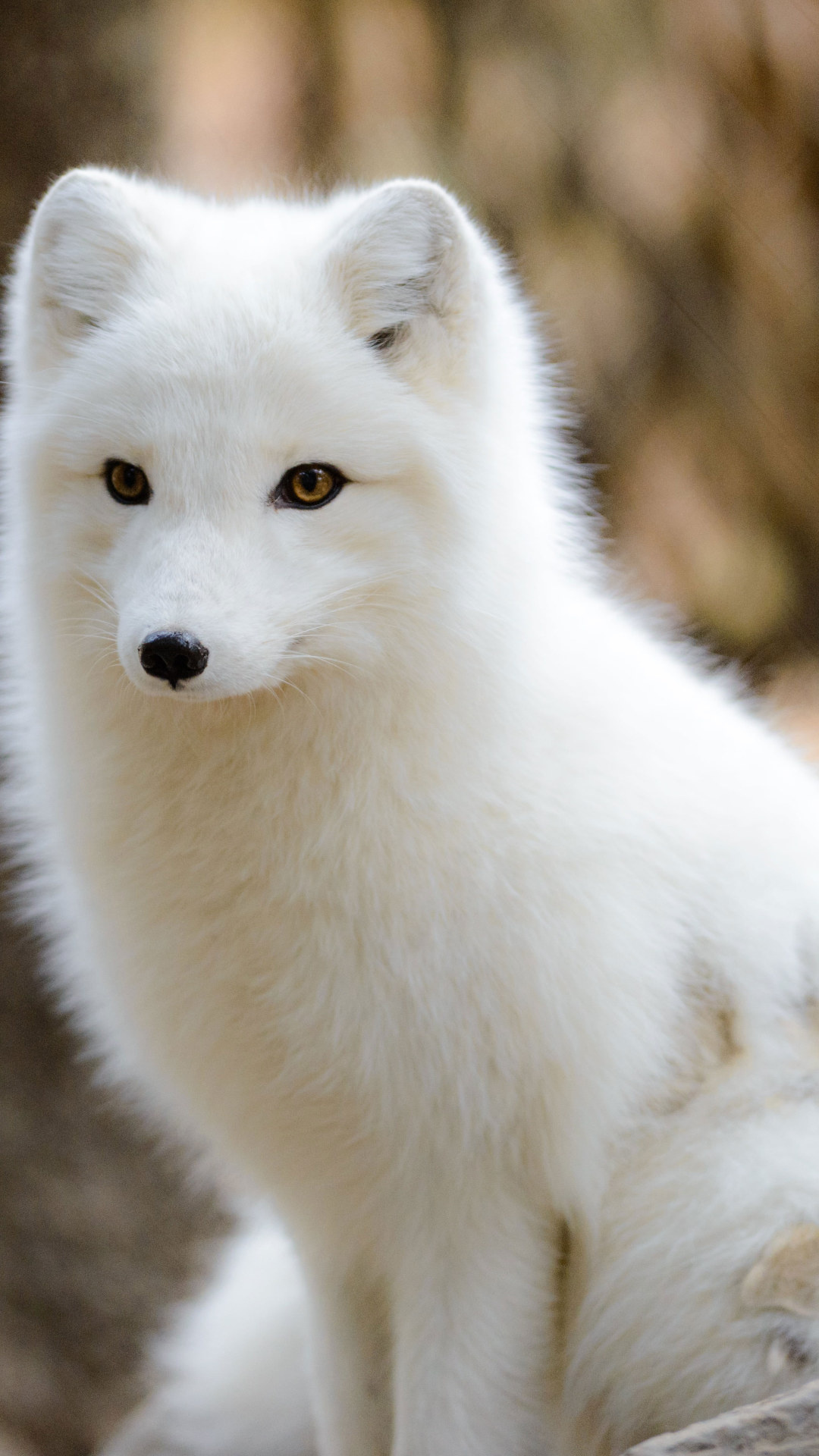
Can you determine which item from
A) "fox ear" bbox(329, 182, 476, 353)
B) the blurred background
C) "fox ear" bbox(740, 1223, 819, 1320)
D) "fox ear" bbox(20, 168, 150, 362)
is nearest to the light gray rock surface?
"fox ear" bbox(740, 1223, 819, 1320)

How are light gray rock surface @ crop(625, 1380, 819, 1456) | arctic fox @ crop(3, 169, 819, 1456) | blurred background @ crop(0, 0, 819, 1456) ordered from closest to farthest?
light gray rock surface @ crop(625, 1380, 819, 1456) → arctic fox @ crop(3, 169, 819, 1456) → blurred background @ crop(0, 0, 819, 1456)

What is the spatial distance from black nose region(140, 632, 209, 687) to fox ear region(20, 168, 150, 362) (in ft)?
1.52

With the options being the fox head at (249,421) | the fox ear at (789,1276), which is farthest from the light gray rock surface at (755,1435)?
the fox head at (249,421)

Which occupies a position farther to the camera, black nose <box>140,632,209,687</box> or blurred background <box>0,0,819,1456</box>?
blurred background <box>0,0,819,1456</box>

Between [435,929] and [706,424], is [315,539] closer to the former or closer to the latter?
[435,929]

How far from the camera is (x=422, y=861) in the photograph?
1.38 metres

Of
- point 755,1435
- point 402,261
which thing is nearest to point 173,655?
point 402,261

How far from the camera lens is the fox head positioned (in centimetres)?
121

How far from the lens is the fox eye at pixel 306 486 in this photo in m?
1.26

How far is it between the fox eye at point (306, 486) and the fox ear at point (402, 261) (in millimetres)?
192

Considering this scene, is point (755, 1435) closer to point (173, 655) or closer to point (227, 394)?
point (173, 655)

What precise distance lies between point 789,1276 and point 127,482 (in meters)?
1.06

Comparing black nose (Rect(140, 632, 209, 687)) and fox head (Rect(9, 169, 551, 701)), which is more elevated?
fox head (Rect(9, 169, 551, 701))

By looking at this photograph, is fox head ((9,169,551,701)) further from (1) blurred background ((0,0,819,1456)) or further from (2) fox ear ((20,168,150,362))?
(1) blurred background ((0,0,819,1456))
